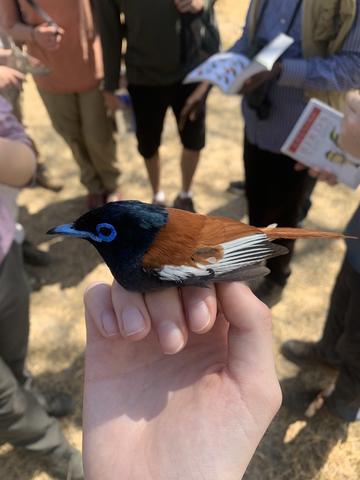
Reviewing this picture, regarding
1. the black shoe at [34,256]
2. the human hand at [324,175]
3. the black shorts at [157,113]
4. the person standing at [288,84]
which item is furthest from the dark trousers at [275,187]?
the black shoe at [34,256]

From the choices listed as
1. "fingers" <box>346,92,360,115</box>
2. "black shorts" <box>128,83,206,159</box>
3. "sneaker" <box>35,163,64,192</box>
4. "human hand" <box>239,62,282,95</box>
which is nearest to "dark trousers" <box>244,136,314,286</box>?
"human hand" <box>239,62,282,95</box>

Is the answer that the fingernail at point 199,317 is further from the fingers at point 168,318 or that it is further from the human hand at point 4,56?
the human hand at point 4,56

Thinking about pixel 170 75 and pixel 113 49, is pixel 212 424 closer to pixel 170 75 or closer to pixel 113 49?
pixel 170 75

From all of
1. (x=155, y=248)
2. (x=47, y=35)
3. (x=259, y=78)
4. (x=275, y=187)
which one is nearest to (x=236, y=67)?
(x=259, y=78)

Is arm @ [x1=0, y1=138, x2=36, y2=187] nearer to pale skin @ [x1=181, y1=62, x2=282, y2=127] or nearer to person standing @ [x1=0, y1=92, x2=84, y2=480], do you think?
person standing @ [x1=0, y1=92, x2=84, y2=480]

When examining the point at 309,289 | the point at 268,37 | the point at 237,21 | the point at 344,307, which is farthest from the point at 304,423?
the point at 237,21

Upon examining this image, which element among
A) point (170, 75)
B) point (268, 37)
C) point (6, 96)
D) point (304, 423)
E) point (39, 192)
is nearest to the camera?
point (6, 96)

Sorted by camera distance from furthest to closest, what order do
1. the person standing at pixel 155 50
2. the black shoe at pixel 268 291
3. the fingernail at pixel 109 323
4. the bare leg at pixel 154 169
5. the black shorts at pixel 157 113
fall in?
the bare leg at pixel 154 169, the black shoe at pixel 268 291, the black shorts at pixel 157 113, the person standing at pixel 155 50, the fingernail at pixel 109 323
